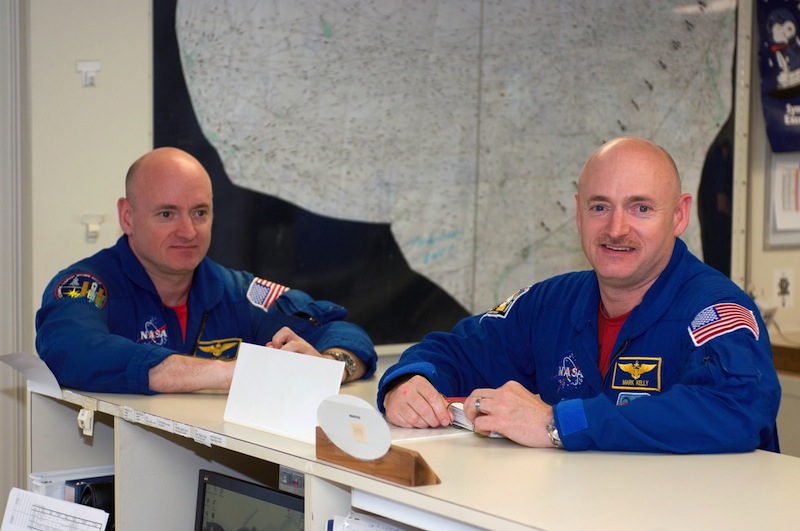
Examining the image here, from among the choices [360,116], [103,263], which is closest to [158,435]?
[103,263]

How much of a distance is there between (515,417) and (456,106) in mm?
2310

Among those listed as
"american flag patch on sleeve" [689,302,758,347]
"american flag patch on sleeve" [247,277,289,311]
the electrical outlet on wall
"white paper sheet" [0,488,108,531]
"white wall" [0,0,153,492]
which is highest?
"white wall" [0,0,153,492]

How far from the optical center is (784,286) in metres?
5.03

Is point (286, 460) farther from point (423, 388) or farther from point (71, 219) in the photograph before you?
point (71, 219)

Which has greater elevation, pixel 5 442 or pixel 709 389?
pixel 709 389

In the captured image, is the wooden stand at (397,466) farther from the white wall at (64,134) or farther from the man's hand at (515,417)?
the white wall at (64,134)

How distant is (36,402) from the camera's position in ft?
7.80

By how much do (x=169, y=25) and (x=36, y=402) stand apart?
1.42m

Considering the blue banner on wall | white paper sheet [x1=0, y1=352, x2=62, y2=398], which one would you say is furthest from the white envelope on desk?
the blue banner on wall

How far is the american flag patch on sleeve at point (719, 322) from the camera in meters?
1.88

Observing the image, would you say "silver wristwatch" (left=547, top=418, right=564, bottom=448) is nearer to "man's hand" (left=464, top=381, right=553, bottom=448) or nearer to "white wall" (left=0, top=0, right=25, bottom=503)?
"man's hand" (left=464, top=381, right=553, bottom=448)

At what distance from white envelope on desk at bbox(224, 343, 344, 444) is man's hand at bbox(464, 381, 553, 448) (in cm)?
27

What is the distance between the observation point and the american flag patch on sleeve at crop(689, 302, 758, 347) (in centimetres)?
188

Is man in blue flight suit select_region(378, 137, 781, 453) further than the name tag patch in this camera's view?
No
